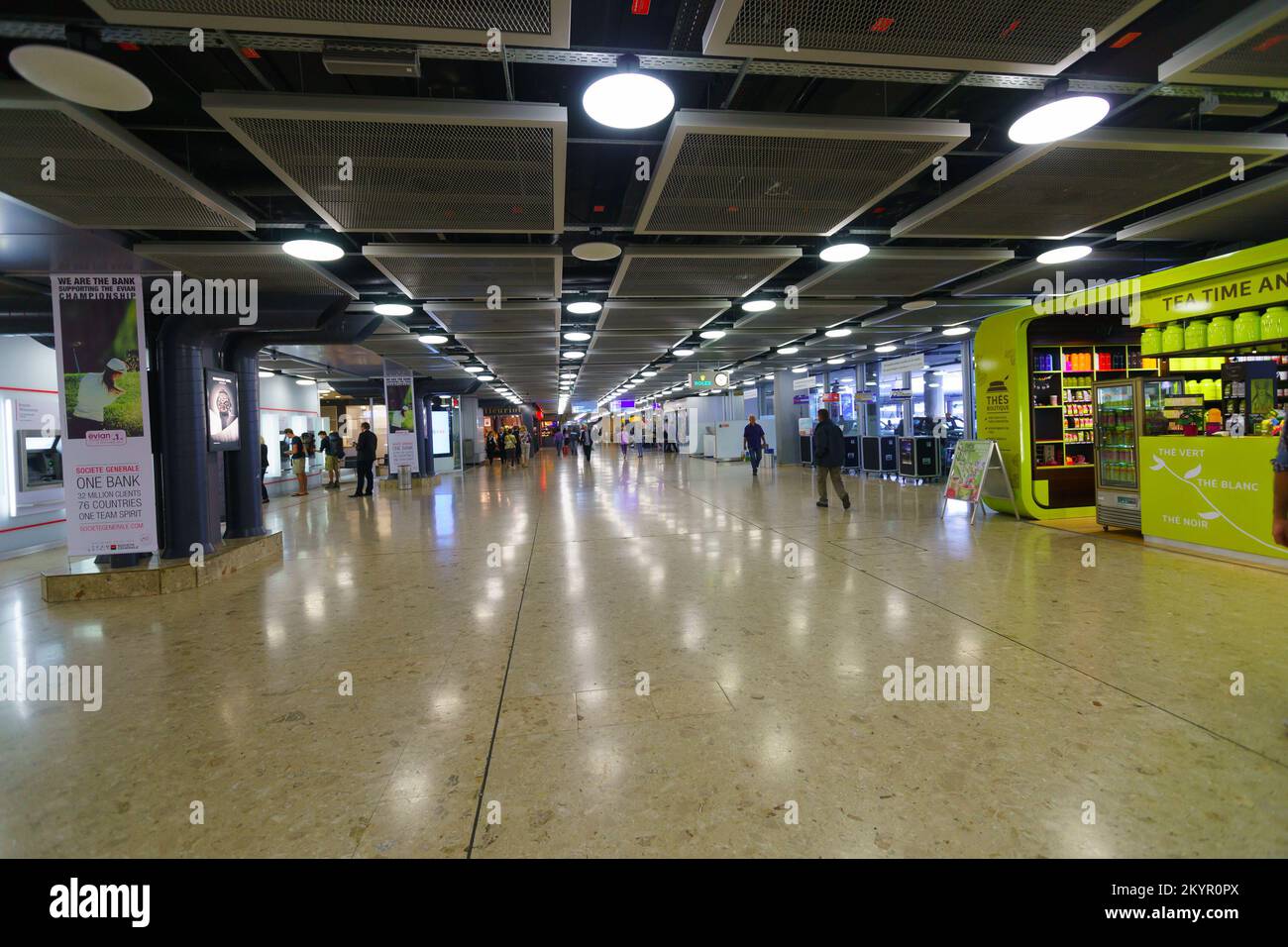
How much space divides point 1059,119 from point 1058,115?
66 mm

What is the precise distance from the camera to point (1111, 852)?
191cm

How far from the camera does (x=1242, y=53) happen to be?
11.8ft

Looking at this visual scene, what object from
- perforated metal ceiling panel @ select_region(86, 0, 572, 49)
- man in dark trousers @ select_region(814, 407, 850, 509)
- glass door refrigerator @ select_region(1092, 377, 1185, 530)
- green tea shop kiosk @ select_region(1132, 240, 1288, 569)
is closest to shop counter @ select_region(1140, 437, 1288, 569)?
green tea shop kiosk @ select_region(1132, 240, 1288, 569)

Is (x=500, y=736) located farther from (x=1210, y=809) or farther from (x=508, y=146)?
(x=508, y=146)

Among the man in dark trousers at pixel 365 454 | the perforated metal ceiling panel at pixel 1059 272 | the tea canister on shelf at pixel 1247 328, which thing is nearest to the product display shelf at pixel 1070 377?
the perforated metal ceiling panel at pixel 1059 272

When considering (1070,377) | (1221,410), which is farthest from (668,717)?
(1070,377)

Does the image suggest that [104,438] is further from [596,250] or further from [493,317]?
[493,317]

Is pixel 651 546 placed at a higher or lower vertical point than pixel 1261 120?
lower

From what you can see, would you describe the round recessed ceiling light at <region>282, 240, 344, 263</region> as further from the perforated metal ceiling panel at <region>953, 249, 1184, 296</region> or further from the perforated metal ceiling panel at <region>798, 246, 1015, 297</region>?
the perforated metal ceiling panel at <region>953, 249, 1184, 296</region>

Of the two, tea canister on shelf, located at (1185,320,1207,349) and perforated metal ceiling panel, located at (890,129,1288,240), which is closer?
perforated metal ceiling panel, located at (890,129,1288,240)

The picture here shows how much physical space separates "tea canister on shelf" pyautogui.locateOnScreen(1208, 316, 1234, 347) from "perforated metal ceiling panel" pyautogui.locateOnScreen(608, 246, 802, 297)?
467 cm

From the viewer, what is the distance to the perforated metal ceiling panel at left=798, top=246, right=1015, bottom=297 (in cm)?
755

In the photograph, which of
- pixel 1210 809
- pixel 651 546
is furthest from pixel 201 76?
pixel 1210 809
